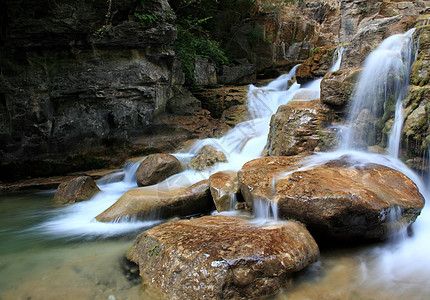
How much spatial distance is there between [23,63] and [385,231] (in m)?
8.00

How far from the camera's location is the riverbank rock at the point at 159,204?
15.3 feet

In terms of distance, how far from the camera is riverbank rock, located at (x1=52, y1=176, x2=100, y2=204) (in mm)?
5766

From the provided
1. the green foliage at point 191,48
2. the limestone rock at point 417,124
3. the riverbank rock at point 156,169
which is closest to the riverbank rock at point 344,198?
the limestone rock at point 417,124

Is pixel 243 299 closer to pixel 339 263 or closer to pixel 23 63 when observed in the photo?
pixel 339 263

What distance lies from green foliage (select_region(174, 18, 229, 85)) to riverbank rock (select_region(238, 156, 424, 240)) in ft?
22.2

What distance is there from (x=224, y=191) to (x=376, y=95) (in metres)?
3.49

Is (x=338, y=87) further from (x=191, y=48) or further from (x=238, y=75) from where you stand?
(x=238, y=75)

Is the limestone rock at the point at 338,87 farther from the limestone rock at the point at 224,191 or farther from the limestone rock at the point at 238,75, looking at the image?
the limestone rock at the point at 238,75

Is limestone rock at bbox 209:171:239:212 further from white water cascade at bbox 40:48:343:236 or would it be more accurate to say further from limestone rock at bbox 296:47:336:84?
limestone rock at bbox 296:47:336:84

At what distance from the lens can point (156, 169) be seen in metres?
6.10

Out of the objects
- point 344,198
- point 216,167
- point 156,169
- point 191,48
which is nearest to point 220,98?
point 191,48

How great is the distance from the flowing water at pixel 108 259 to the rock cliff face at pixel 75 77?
179 cm

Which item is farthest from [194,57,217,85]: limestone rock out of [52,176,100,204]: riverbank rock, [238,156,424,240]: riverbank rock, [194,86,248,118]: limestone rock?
[238,156,424,240]: riverbank rock

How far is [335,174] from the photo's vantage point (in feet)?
Answer: 12.9
